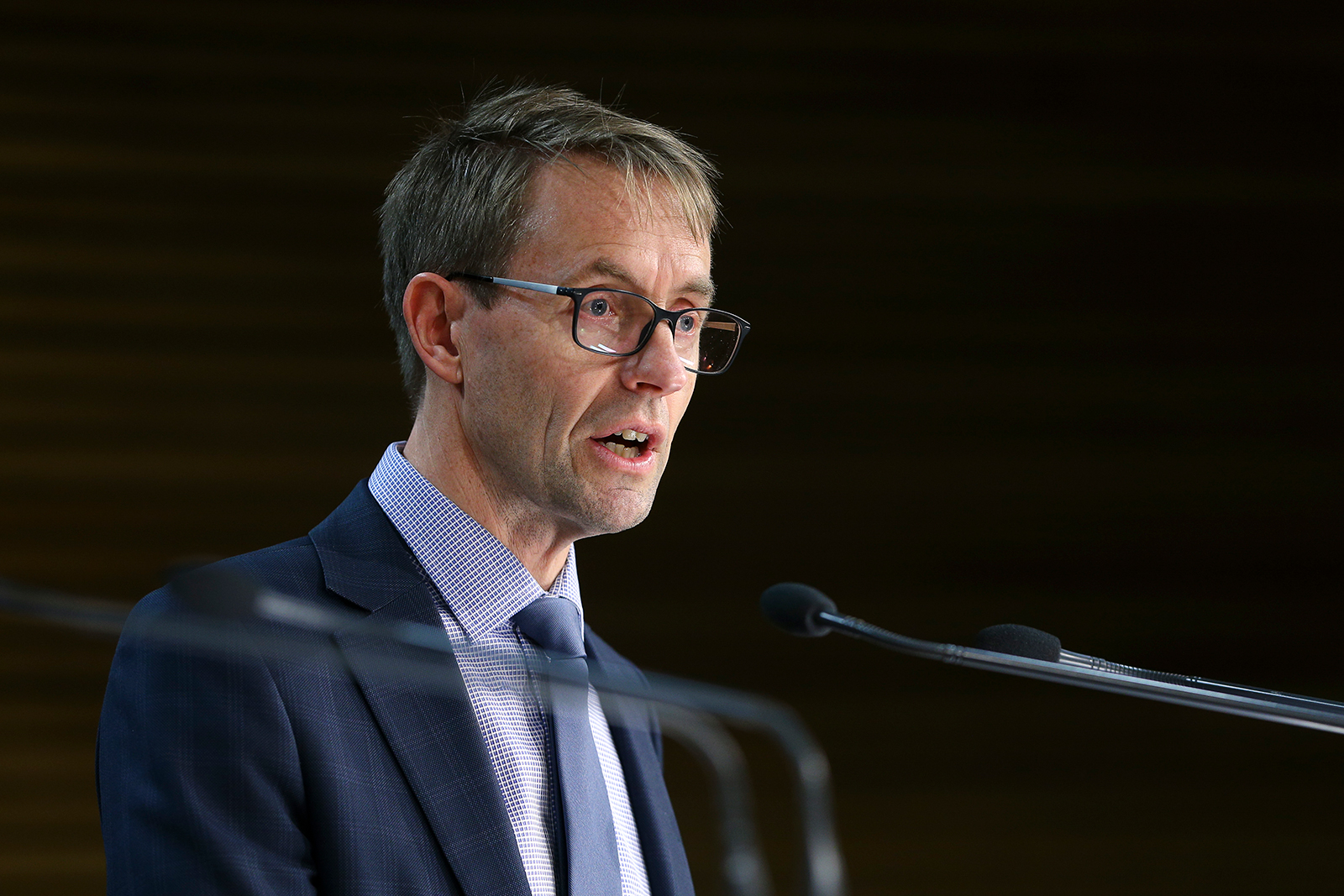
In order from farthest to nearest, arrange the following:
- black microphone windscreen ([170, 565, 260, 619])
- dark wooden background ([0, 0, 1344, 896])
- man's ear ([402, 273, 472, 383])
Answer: dark wooden background ([0, 0, 1344, 896]), man's ear ([402, 273, 472, 383]), black microphone windscreen ([170, 565, 260, 619])

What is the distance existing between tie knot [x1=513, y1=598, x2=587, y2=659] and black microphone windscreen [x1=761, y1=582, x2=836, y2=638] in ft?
1.12

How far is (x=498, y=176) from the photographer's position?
1.48 meters

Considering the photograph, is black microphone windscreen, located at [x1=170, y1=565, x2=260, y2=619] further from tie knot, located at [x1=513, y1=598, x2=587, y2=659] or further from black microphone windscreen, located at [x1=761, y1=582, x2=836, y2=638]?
tie knot, located at [x1=513, y1=598, x2=587, y2=659]

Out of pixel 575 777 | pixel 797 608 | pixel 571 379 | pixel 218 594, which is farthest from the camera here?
pixel 571 379

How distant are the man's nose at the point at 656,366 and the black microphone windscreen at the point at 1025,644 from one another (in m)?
0.53

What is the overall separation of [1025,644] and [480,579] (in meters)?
0.63

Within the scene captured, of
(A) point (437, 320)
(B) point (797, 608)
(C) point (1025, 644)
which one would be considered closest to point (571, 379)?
(A) point (437, 320)

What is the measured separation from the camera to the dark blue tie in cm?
125

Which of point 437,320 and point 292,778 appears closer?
point 292,778

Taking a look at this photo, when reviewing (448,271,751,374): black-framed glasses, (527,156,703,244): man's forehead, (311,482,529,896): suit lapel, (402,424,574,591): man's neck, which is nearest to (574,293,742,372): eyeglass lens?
(448,271,751,374): black-framed glasses

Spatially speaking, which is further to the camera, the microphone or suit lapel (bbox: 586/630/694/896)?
suit lapel (bbox: 586/630/694/896)

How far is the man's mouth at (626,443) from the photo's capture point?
1425 millimetres

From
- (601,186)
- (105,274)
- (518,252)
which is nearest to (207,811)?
(518,252)

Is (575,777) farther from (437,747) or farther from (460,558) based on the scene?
(460,558)
